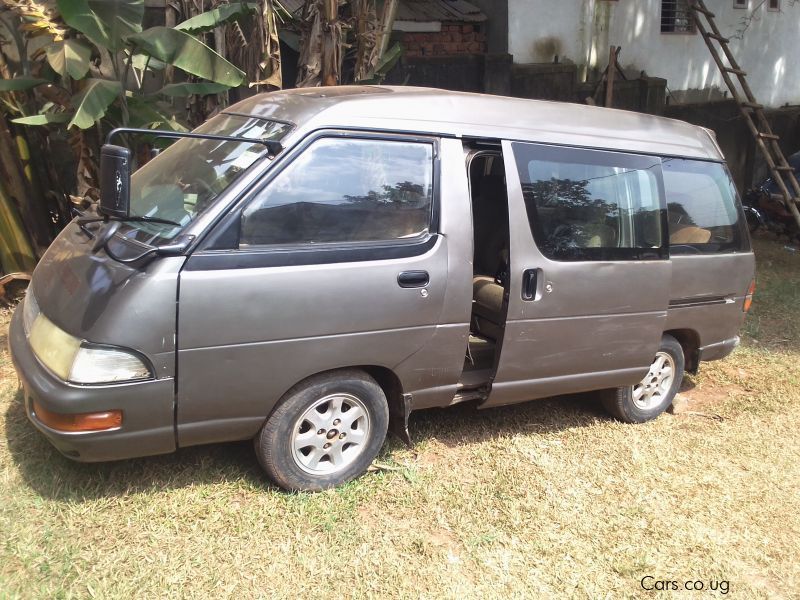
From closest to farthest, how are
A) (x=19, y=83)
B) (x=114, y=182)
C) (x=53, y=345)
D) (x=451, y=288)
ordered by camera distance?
(x=114, y=182), (x=53, y=345), (x=451, y=288), (x=19, y=83)

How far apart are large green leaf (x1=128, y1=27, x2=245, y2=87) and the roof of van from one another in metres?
1.63

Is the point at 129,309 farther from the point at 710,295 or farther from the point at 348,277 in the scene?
the point at 710,295

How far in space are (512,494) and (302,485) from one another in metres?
1.18

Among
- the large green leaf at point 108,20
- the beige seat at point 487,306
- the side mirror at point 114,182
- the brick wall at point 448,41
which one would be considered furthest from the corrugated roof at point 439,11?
the side mirror at point 114,182

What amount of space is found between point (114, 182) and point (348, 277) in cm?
113

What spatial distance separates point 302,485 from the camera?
355 cm

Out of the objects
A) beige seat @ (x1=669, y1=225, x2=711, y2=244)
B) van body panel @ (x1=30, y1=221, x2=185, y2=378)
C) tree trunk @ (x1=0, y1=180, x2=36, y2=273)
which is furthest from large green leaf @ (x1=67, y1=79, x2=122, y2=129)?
beige seat @ (x1=669, y1=225, x2=711, y2=244)

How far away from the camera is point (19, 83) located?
18.4 ft

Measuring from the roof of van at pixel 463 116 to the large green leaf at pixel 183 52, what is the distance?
1.63 m

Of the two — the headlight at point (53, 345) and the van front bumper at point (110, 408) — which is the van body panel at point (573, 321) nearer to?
the van front bumper at point (110, 408)

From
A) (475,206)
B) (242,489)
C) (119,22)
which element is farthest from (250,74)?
(242,489)

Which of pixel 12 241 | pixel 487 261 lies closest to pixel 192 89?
pixel 12 241

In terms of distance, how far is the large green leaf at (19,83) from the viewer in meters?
5.53

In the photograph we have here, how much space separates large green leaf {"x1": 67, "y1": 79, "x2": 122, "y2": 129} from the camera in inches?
201
